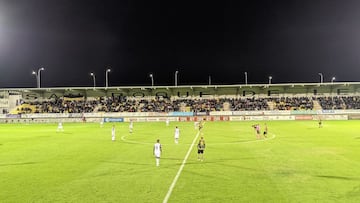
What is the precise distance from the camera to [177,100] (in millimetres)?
90000

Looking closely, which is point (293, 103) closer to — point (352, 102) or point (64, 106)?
point (352, 102)

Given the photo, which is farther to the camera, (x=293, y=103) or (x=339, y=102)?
(x=293, y=103)

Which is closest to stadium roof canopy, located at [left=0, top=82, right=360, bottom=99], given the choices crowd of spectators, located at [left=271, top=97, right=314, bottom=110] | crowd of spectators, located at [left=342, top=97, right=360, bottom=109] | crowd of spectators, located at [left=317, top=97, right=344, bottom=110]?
crowd of spectators, located at [left=271, top=97, right=314, bottom=110]

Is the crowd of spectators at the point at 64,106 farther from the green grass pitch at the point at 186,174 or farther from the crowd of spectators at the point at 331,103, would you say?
the green grass pitch at the point at 186,174

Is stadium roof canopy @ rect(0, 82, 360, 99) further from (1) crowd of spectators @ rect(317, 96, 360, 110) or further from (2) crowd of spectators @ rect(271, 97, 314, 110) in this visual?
(1) crowd of spectators @ rect(317, 96, 360, 110)

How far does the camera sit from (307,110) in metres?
75.2

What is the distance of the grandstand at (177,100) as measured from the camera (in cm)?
8112

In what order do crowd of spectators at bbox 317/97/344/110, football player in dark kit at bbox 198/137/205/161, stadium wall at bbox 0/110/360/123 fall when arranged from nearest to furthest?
1. football player in dark kit at bbox 198/137/205/161
2. stadium wall at bbox 0/110/360/123
3. crowd of spectators at bbox 317/97/344/110

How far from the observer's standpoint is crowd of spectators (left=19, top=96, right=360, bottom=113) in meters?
82.5

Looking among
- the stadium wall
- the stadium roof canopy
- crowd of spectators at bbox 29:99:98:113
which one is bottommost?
the stadium wall

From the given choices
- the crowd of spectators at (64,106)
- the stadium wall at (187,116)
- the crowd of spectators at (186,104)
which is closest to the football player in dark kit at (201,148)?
the stadium wall at (187,116)

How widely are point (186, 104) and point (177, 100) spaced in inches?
137

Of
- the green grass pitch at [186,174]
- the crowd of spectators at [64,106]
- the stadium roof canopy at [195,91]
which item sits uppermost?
the stadium roof canopy at [195,91]

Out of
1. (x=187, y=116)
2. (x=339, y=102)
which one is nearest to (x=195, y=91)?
(x=187, y=116)
